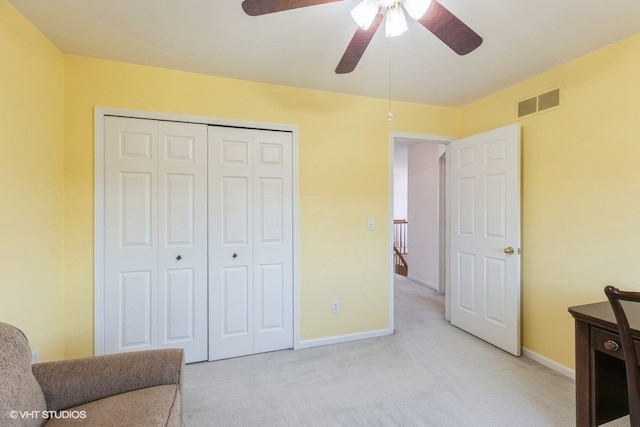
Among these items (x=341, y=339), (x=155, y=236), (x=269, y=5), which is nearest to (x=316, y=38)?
(x=269, y=5)

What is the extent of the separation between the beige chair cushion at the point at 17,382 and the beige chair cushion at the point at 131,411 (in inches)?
4.4

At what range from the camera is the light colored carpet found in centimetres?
181

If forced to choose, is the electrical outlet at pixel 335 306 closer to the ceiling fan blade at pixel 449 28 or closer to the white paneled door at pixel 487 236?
the white paneled door at pixel 487 236

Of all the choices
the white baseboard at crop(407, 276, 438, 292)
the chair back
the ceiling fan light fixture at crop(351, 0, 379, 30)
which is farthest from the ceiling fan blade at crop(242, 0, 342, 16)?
the white baseboard at crop(407, 276, 438, 292)

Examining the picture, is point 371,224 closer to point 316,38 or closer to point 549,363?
point 316,38

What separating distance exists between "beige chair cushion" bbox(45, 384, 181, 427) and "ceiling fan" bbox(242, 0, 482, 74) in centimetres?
163

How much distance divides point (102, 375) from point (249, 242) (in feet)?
4.62

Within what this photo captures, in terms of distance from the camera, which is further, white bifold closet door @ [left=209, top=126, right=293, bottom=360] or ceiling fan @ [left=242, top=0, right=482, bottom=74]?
white bifold closet door @ [left=209, top=126, right=293, bottom=360]

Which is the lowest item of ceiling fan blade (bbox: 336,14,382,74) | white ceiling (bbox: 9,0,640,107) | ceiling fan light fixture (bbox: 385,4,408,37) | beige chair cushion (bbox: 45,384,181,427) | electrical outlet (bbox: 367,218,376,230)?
beige chair cushion (bbox: 45,384,181,427)

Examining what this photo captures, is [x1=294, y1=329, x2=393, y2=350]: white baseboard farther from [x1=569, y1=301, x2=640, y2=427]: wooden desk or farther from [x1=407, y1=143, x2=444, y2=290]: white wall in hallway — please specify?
[x1=407, y1=143, x2=444, y2=290]: white wall in hallway

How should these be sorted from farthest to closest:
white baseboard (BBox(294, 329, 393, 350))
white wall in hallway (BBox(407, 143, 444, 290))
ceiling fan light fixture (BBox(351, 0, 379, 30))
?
1. white wall in hallway (BBox(407, 143, 444, 290))
2. white baseboard (BBox(294, 329, 393, 350))
3. ceiling fan light fixture (BBox(351, 0, 379, 30))

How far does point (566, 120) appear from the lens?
7.48 ft

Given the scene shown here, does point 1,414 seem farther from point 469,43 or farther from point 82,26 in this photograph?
point 469,43

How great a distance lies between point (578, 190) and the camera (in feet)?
7.22
